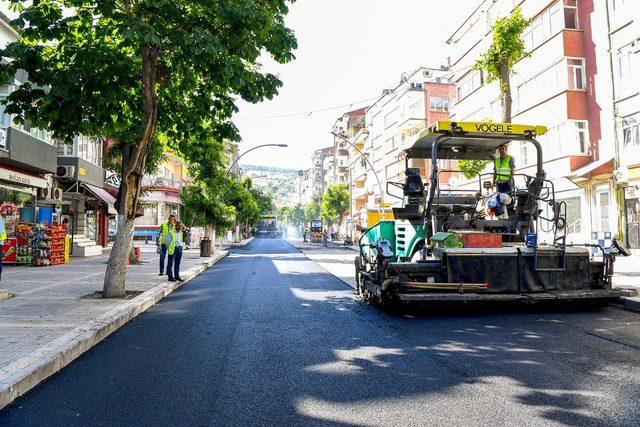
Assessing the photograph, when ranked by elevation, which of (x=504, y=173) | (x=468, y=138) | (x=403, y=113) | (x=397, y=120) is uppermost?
(x=403, y=113)

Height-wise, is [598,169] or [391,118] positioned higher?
[391,118]

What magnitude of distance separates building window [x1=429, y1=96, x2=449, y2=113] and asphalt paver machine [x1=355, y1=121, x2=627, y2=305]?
34857 millimetres

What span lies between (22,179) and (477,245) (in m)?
17.5

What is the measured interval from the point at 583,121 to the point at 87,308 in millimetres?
21075

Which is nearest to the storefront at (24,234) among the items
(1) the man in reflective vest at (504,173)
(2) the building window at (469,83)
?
(1) the man in reflective vest at (504,173)

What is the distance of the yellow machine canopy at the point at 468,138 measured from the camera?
7.74m

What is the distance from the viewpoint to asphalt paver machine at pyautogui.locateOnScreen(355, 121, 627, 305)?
7.18 metres

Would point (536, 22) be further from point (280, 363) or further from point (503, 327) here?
point (280, 363)

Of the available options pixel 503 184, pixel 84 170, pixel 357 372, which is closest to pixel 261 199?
pixel 84 170

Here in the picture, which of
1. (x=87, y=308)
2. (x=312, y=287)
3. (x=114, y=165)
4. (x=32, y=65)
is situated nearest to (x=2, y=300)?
(x=87, y=308)

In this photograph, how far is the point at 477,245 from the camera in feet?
24.0

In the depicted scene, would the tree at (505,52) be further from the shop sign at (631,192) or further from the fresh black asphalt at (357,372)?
the fresh black asphalt at (357,372)

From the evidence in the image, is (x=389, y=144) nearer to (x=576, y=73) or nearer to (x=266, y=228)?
(x=576, y=73)

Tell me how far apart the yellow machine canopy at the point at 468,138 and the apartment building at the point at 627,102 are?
1300 centimetres
